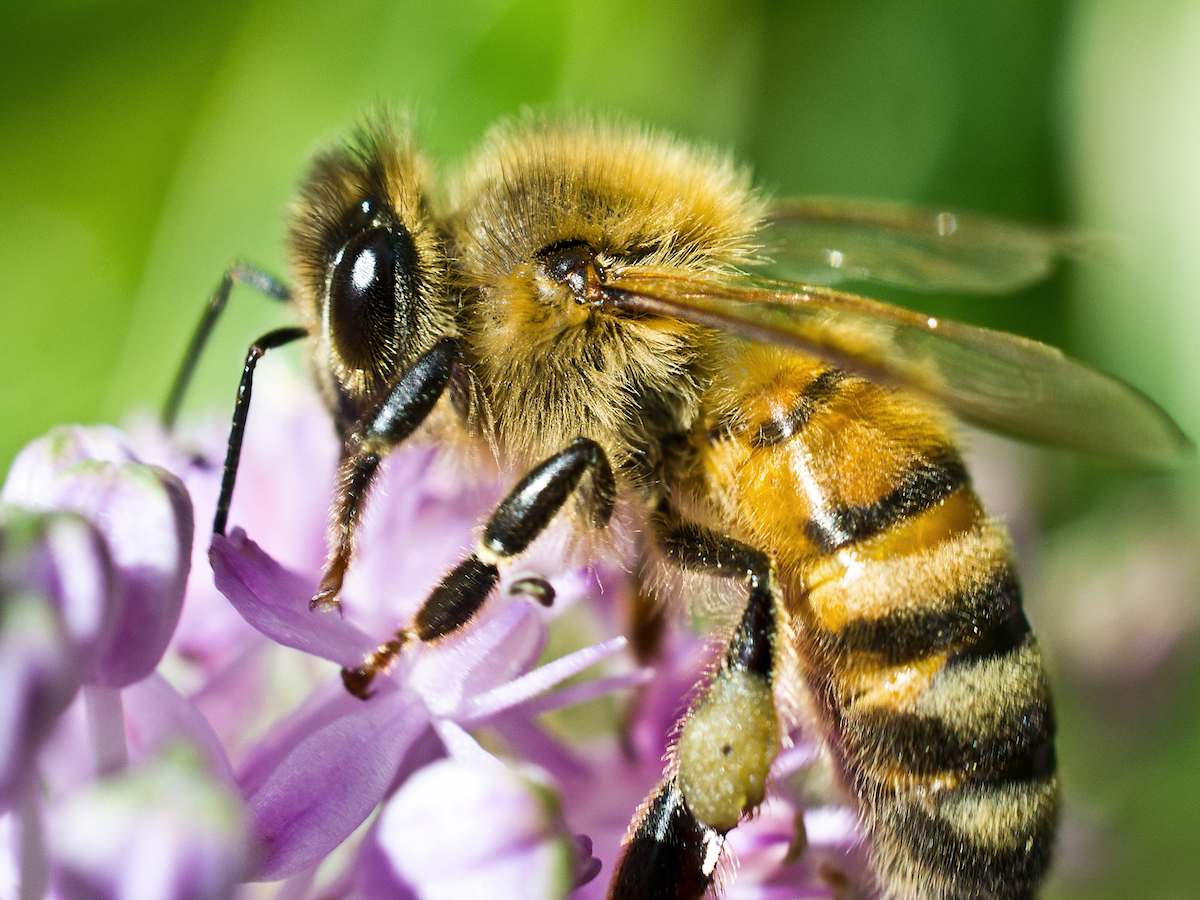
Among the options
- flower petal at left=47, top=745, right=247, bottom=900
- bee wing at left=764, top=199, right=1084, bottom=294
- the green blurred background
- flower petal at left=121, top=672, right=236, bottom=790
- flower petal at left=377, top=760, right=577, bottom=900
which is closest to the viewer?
flower petal at left=47, top=745, right=247, bottom=900

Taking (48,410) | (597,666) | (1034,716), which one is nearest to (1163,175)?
(597,666)

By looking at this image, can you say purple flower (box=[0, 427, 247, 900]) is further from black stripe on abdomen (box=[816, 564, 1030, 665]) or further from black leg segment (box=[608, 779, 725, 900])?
black stripe on abdomen (box=[816, 564, 1030, 665])

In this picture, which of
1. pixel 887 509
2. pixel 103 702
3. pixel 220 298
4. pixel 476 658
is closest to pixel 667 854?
pixel 476 658

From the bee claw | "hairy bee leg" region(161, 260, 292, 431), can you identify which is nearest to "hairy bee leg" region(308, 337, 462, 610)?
the bee claw

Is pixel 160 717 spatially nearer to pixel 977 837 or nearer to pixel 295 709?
pixel 295 709

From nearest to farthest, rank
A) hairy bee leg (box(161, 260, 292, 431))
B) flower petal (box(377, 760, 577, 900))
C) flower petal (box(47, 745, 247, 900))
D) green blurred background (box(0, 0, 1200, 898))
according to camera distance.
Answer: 1. flower petal (box(47, 745, 247, 900))
2. flower petal (box(377, 760, 577, 900))
3. hairy bee leg (box(161, 260, 292, 431))
4. green blurred background (box(0, 0, 1200, 898))

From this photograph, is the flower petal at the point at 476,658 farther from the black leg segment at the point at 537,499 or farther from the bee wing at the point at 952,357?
the bee wing at the point at 952,357

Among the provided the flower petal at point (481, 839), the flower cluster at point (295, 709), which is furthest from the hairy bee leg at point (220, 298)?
the flower petal at point (481, 839)
